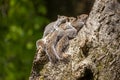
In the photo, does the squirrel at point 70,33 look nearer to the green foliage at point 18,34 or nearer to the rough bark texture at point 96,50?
the rough bark texture at point 96,50

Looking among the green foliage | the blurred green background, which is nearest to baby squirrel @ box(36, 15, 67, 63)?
the blurred green background

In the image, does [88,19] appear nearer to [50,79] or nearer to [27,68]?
[50,79]

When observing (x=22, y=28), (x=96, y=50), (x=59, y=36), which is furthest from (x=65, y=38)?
(x=22, y=28)

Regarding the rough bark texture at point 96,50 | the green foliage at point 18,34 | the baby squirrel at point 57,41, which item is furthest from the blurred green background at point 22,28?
the rough bark texture at point 96,50

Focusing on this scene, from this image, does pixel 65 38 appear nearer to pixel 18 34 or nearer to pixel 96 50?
pixel 96 50

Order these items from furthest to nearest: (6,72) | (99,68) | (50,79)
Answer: (6,72), (50,79), (99,68)

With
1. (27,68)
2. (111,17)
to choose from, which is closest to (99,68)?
(111,17)

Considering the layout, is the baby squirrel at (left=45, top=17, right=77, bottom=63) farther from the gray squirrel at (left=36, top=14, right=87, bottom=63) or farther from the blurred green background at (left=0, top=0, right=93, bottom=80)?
the blurred green background at (left=0, top=0, right=93, bottom=80)
